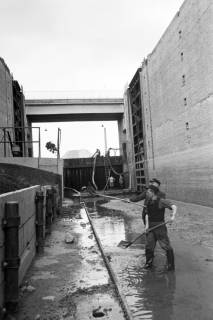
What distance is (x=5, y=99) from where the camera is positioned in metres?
25.3

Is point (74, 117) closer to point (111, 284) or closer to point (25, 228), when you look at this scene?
point (25, 228)

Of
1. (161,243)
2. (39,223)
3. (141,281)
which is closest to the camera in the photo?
(141,281)

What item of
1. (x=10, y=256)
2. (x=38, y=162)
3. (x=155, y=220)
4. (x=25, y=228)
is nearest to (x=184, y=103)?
(x=38, y=162)

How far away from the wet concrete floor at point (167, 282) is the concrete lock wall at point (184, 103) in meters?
7.92

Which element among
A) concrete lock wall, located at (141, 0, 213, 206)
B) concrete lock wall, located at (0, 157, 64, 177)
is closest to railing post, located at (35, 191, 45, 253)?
concrete lock wall, located at (141, 0, 213, 206)

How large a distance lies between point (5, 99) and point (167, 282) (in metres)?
22.2

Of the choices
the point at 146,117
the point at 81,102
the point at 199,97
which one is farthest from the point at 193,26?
the point at 81,102

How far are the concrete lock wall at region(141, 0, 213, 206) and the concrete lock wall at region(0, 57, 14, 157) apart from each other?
1010cm

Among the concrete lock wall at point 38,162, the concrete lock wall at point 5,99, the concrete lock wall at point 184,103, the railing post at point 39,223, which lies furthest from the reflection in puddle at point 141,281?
the concrete lock wall at point 5,99

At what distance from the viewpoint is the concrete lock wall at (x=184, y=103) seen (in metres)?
15.4

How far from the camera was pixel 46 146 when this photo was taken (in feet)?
189

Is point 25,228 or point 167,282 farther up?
point 25,228

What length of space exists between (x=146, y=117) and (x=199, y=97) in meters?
10.2

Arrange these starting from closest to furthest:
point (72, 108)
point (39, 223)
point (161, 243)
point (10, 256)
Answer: point (10, 256)
point (161, 243)
point (39, 223)
point (72, 108)
